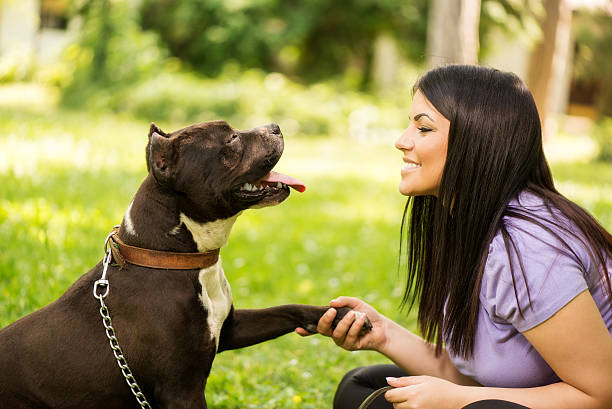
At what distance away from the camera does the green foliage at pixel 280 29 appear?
63.9 feet

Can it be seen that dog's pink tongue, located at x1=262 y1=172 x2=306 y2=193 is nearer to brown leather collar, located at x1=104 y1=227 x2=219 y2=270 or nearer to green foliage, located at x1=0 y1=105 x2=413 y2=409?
brown leather collar, located at x1=104 y1=227 x2=219 y2=270

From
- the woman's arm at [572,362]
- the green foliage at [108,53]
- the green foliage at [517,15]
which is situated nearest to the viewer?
the woman's arm at [572,362]

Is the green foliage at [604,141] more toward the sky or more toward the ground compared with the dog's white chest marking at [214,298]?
more toward the ground

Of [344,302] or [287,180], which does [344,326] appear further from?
[287,180]

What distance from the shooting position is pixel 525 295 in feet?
7.90

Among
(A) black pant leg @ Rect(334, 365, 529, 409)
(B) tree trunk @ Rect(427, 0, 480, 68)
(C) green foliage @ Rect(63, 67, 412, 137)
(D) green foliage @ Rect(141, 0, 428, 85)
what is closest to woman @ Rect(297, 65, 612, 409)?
(A) black pant leg @ Rect(334, 365, 529, 409)

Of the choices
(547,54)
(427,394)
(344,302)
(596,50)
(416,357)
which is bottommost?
(416,357)

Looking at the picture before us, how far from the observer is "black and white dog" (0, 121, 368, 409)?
256 centimetres

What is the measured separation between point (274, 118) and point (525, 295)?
13.6m

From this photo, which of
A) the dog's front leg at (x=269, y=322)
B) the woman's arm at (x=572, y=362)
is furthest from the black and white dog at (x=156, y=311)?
the woman's arm at (x=572, y=362)

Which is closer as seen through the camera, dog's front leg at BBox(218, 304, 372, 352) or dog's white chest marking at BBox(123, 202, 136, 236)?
dog's white chest marking at BBox(123, 202, 136, 236)

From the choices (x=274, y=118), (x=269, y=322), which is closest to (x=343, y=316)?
(x=269, y=322)

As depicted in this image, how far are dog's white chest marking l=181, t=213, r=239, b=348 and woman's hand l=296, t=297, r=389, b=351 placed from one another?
15.8 inches

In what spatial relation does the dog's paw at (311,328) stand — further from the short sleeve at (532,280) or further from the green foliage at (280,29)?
the green foliage at (280,29)
